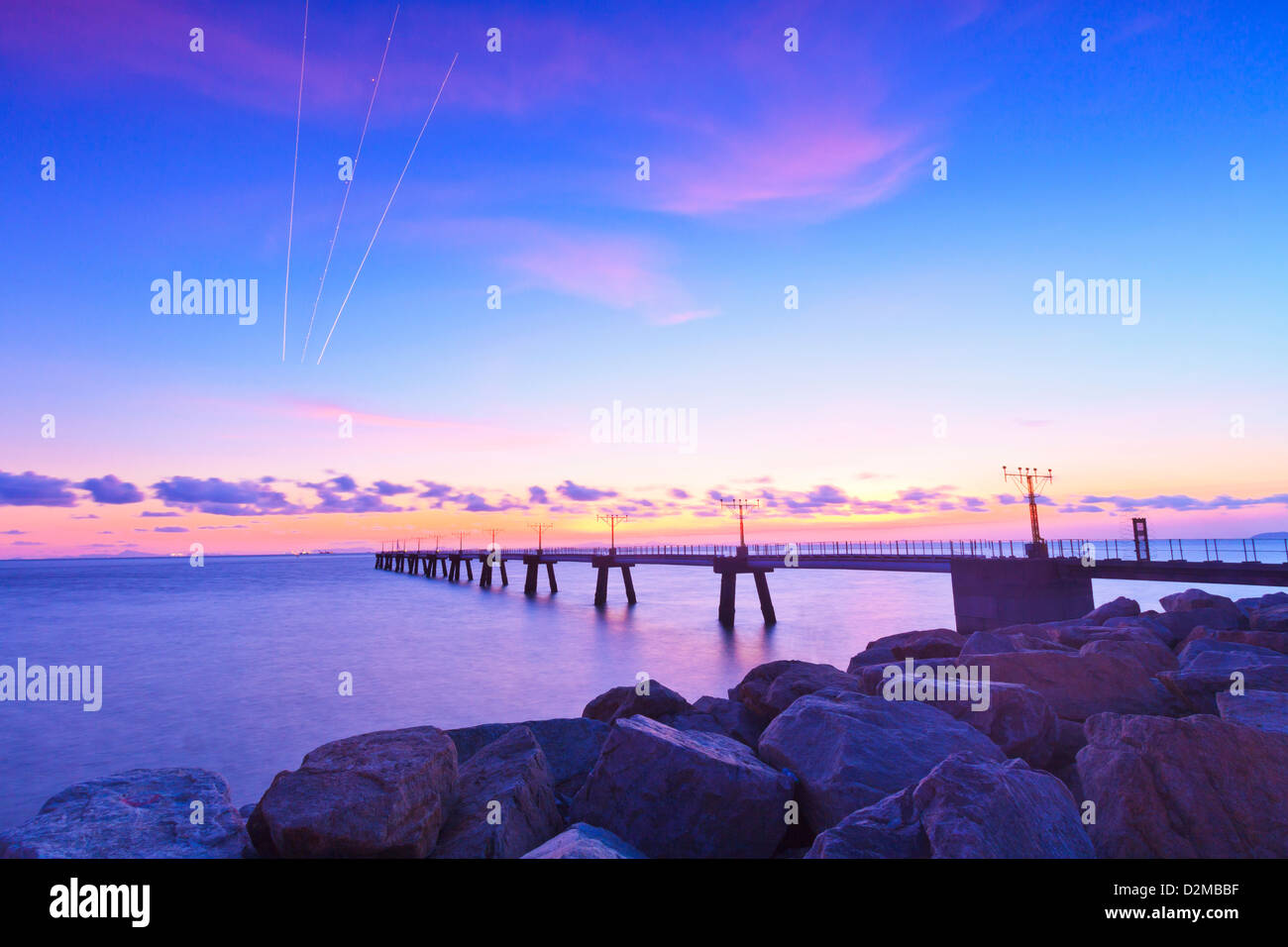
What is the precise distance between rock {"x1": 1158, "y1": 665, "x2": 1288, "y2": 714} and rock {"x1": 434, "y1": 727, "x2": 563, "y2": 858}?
913cm

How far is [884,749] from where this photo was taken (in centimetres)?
717

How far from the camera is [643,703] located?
10836mm

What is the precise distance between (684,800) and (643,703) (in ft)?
14.4

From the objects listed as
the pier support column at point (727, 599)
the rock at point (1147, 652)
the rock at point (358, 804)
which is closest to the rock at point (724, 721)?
the rock at point (358, 804)

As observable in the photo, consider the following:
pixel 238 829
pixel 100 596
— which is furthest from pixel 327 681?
pixel 100 596

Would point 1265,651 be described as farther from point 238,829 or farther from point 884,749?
point 238,829

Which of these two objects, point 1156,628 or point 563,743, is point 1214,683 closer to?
point 1156,628

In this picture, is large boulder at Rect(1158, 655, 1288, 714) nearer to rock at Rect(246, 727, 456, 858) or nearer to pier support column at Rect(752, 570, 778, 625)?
rock at Rect(246, 727, 456, 858)

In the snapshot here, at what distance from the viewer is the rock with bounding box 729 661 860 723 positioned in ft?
35.2

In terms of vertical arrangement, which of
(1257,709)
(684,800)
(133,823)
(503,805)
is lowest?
(684,800)

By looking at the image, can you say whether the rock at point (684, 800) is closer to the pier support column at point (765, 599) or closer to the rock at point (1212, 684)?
the rock at point (1212, 684)

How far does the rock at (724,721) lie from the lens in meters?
10.5

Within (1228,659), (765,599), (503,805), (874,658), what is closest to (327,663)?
(874,658)
